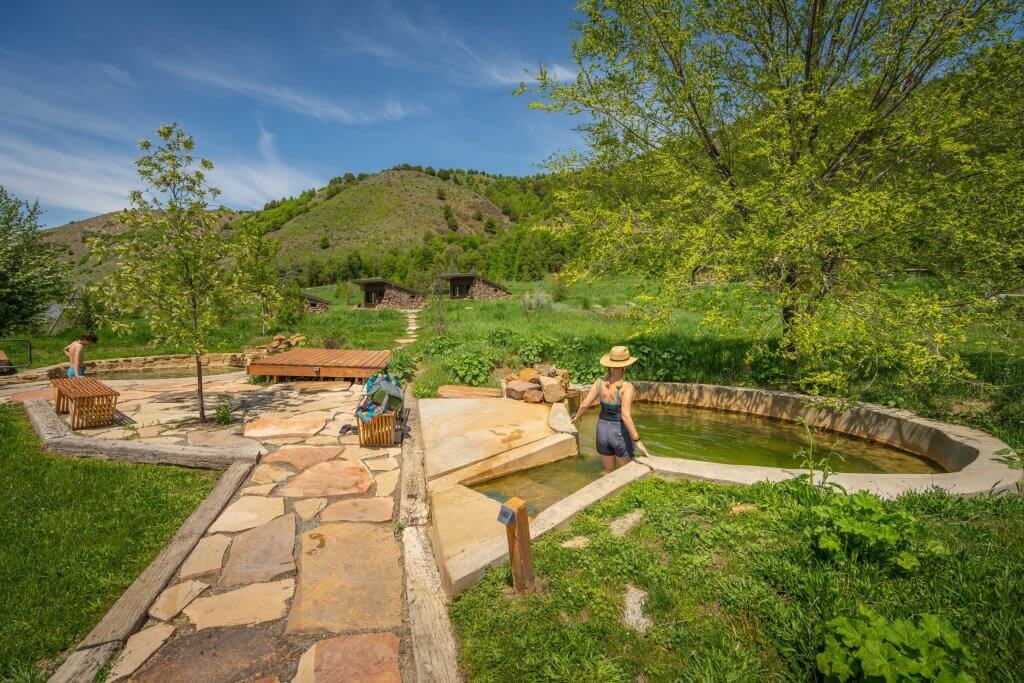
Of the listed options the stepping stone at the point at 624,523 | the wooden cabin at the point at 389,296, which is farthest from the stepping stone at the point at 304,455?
the wooden cabin at the point at 389,296

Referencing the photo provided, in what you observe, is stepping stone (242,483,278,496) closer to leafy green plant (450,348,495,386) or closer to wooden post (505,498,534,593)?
wooden post (505,498,534,593)

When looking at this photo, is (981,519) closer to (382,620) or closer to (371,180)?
(382,620)

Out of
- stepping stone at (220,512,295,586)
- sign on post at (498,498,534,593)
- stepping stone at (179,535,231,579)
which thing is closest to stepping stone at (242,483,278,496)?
stepping stone at (220,512,295,586)

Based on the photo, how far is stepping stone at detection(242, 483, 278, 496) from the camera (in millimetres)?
5021

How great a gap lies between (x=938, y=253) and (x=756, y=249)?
3.41 metres

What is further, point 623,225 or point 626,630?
point 623,225

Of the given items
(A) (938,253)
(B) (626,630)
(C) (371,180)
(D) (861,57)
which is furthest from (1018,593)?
(C) (371,180)

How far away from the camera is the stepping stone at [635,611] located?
2794 mm

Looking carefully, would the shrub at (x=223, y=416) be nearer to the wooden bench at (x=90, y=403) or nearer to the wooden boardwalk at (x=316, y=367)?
the wooden bench at (x=90, y=403)

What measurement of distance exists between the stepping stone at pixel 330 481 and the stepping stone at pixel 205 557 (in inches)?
35.4

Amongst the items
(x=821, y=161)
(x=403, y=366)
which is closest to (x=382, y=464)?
(x=403, y=366)

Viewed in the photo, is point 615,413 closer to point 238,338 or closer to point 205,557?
point 205,557

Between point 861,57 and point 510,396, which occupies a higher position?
point 861,57

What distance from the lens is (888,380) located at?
8305 mm
